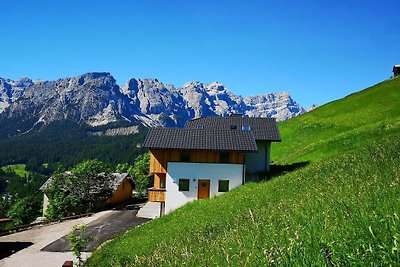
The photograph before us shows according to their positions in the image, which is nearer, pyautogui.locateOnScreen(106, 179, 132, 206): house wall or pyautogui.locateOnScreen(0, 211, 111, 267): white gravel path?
pyautogui.locateOnScreen(0, 211, 111, 267): white gravel path

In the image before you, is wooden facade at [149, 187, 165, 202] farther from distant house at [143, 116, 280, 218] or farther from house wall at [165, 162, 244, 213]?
house wall at [165, 162, 244, 213]

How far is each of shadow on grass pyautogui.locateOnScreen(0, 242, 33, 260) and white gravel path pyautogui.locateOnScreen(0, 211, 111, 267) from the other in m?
0.65

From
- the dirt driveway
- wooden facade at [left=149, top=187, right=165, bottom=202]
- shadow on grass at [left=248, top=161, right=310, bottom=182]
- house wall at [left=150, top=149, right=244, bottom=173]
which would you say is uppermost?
house wall at [left=150, top=149, right=244, bottom=173]

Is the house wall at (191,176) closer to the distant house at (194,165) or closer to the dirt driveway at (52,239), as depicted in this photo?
the distant house at (194,165)

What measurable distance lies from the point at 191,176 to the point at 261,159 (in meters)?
9.14

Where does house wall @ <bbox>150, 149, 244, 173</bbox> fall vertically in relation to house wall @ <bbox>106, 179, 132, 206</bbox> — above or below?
above

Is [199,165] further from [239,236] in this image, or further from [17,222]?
[17,222]

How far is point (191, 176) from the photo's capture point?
44500 mm

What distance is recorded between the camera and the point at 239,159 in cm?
4441

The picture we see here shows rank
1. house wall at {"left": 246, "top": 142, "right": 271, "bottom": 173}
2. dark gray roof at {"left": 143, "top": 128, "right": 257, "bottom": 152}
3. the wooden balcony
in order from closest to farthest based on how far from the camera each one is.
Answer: dark gray roof at {"left": 143, "top": 128, "right": 257, "bottom": 152}, the wooden balcony, house wall at {"left": 246, "top": 142, "right": 271, "bottom": 173}

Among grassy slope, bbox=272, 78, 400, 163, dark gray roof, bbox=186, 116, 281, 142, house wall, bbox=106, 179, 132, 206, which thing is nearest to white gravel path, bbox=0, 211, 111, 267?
house wall, bbox=106, 179, 132, 206

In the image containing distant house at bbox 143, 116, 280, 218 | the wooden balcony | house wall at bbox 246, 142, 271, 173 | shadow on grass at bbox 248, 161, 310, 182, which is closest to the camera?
shadow on grass at bbox 248, 161, 310, 182

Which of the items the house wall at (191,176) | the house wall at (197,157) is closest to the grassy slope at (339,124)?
the house wall at (197,157)

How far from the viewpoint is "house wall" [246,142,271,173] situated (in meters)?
48.4
